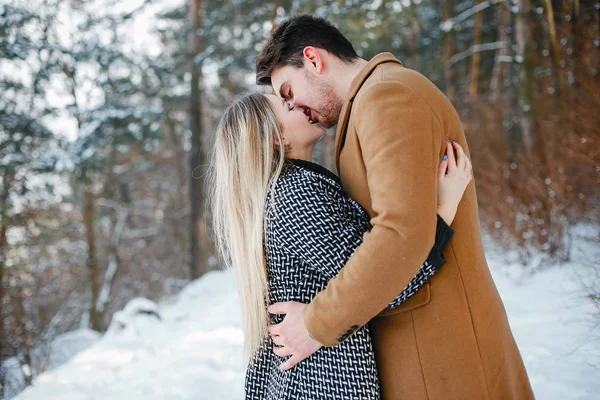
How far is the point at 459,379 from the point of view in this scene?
135 cm

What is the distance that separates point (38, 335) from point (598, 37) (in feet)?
31.9

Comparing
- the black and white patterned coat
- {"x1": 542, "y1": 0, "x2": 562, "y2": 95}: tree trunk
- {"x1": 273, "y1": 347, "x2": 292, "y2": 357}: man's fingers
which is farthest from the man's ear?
{"x1": 542, "y1": 0, "x2": 562, "y2": 95}: tree trunk

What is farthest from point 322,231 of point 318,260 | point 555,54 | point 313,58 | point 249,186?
point 555,54

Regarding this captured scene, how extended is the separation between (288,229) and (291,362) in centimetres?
42

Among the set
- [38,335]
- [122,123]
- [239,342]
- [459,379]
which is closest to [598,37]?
[459,379]

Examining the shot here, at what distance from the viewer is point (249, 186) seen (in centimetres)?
160

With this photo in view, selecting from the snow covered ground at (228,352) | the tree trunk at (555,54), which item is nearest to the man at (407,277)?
the snow covered ground at (228,352)

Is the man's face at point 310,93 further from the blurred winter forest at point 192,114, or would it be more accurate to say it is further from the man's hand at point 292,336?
the blurred winter forest at point 192,114

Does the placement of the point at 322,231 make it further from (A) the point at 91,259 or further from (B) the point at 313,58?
(A) the point at 91,259

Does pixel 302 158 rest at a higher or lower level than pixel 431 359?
higher

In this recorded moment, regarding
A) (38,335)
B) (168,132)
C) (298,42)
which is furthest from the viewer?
(168,132)

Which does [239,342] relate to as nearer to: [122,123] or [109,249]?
[122,123]

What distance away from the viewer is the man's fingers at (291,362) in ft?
4.67

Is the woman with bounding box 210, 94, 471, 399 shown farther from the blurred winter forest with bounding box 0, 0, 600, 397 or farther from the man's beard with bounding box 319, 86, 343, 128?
the blurred winter forest with bounding box 0, 0, 600, 397
